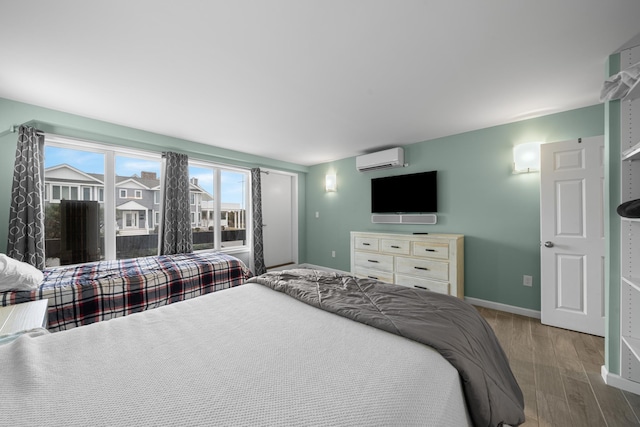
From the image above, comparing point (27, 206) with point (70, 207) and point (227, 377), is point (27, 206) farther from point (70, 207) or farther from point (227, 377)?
point (227, 377)

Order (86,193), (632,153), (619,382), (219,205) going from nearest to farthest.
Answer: (632,153) < (619,382) < (86,193) < (219,205)

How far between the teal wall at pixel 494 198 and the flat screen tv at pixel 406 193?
0.37 feet

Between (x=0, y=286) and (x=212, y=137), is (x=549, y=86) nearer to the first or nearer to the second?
(x=212, y=137)

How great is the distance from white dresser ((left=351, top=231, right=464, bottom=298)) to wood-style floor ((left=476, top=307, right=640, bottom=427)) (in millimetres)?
700

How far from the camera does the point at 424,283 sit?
10.6 feet

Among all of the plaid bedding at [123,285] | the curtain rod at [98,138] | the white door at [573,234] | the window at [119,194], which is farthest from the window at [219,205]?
the white door at [573,234]

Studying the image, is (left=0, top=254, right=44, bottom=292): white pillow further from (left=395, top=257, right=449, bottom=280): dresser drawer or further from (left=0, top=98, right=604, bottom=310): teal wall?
(left=395, top=257, right=449, bottom=280): dresser drawer

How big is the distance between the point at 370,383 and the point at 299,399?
24 cm

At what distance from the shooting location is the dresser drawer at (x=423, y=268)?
3.11m

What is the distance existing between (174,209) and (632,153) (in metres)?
4.41

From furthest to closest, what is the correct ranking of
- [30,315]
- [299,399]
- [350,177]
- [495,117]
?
[350,177], [495,117], [30,315], [299,399]

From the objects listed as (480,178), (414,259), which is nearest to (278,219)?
(414,259)

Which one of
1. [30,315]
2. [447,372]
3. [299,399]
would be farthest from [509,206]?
[30,315]

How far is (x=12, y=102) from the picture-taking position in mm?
2408
